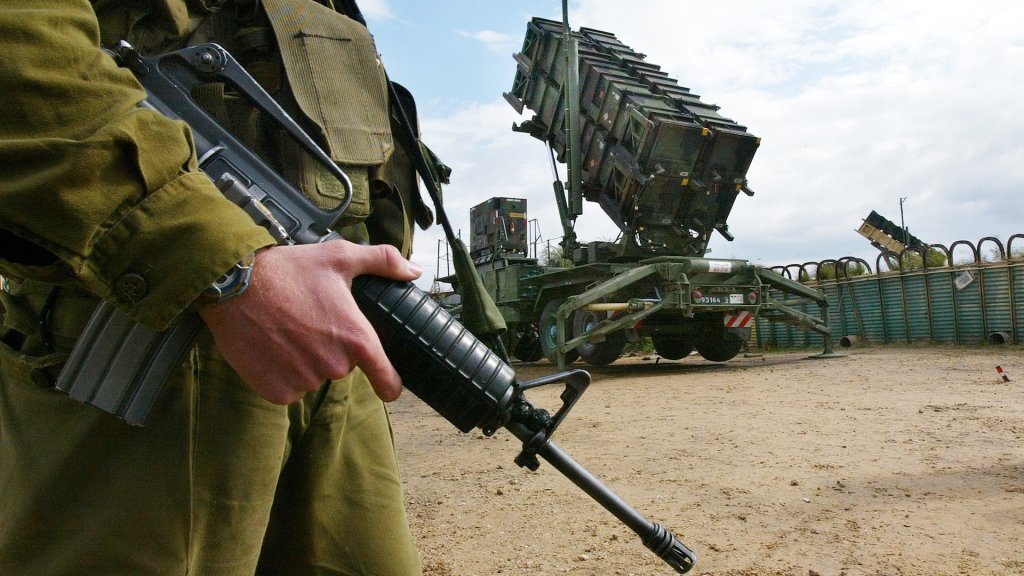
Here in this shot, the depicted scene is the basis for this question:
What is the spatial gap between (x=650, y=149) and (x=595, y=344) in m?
2.59

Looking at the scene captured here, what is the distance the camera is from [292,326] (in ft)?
3.14

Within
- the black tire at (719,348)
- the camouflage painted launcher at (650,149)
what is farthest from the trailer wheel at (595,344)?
the camouflage painted launcher at (650,149)

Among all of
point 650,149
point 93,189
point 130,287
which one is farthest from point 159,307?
point 650,149

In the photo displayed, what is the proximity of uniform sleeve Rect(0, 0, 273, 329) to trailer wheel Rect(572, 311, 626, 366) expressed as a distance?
833 cm

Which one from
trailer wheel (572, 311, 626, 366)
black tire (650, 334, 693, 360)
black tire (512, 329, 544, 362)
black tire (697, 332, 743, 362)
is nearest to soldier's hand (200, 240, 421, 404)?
trailer wheel (572, 311, 626, 366)

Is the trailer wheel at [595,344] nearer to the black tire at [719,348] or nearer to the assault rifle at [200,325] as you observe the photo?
the black tire at [719,348]

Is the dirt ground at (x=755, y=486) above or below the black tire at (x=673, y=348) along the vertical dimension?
below

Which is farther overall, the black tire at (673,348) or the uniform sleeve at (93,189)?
the black tire at (673,348)

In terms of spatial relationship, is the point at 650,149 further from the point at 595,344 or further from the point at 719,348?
the point at 719,348

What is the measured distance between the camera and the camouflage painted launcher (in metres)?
9.48

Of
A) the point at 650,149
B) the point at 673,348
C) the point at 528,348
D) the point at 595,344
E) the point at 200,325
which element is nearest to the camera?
the point at 200,325

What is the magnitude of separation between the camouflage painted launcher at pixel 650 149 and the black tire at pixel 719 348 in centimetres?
123

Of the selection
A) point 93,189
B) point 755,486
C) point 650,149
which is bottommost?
point 755,486

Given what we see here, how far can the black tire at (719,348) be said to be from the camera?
10125mm
